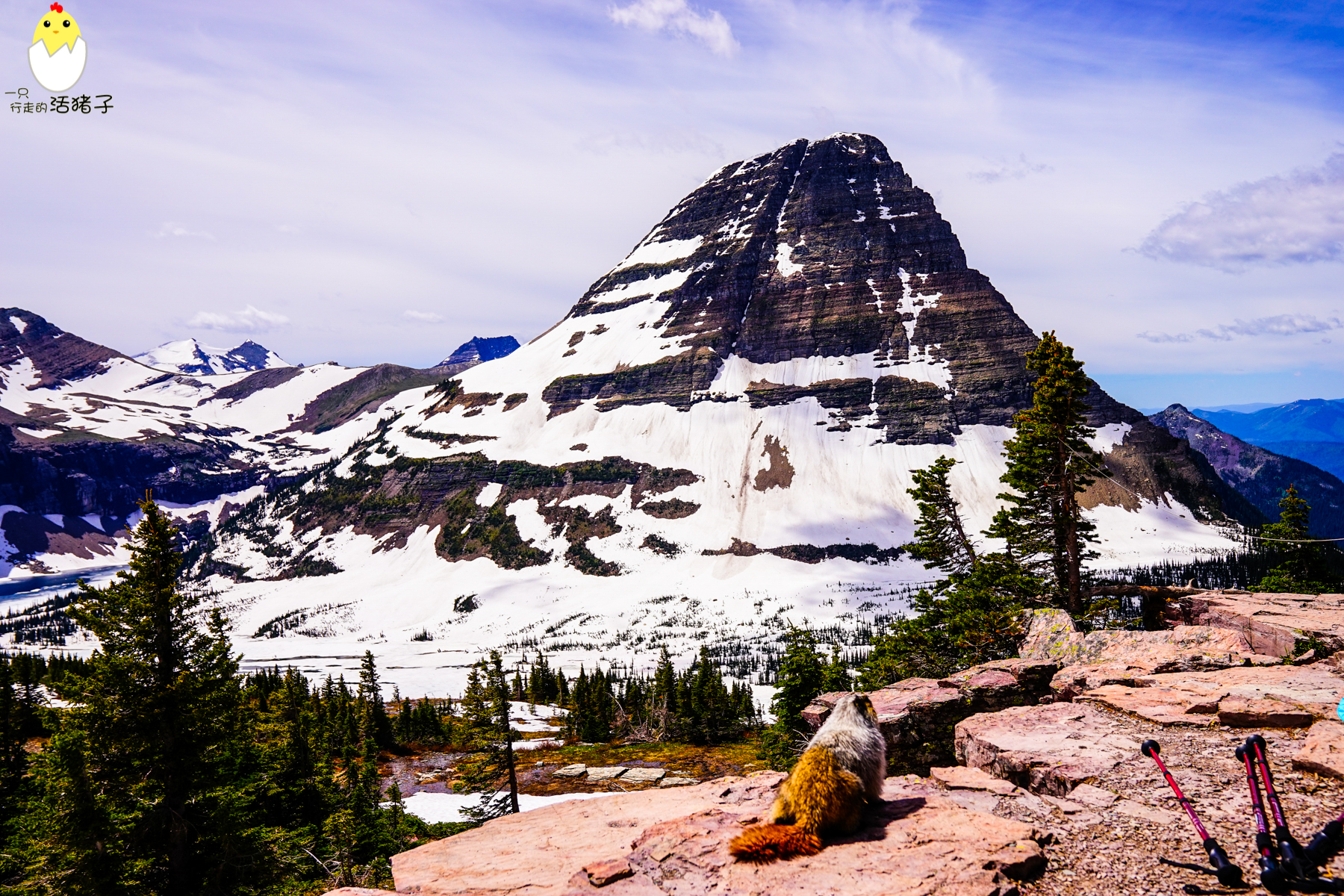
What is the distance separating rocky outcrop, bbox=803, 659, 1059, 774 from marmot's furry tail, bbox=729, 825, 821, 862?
7317 mm

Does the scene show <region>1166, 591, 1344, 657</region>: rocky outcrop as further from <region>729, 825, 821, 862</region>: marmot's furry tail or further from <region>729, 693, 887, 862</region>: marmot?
<region>729, 825, 821, 862</region>: marmot's furry tail

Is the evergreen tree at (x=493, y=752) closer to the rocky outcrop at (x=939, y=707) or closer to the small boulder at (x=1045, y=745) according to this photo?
the rocky outcrop at (x=939, y=707)

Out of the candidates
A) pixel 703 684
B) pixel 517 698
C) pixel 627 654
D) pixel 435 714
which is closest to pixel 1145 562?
pixel 627 654

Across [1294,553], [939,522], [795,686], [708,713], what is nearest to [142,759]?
[795,686]

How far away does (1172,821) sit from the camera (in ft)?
28.8

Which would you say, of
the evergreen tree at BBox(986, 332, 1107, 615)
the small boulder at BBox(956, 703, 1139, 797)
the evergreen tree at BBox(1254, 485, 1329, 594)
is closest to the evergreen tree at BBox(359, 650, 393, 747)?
the evergreen tree at BBox(986, 332, 1107, 615)

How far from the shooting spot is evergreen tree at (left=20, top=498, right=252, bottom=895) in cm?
1772

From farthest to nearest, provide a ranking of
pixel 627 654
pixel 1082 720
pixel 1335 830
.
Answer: pixel 627 654, pixel 1082 720, pixel 1335 830

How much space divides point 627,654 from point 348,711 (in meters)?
101

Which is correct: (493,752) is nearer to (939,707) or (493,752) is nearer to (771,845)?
(939,707)

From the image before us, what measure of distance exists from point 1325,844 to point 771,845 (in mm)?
6067

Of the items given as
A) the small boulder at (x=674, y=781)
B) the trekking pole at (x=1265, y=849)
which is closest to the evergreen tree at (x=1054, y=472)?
the trekking pole at (x=1265, y=849)

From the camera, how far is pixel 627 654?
170125 millimetres

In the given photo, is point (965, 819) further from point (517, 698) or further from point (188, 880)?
point (517, 698)
